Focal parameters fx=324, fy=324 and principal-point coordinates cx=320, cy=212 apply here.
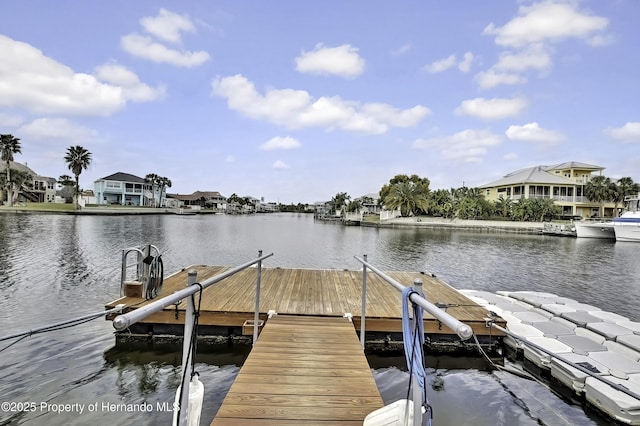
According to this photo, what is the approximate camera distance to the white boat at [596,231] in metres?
37.0

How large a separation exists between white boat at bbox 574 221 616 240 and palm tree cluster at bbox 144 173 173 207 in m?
80.3

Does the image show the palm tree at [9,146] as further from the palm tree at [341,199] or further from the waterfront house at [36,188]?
the palm tree at [341,199]

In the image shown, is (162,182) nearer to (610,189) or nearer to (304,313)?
(304,313)

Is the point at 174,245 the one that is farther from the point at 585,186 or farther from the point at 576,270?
the point at 585,186

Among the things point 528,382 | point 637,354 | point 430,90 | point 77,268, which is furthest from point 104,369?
point 430,90

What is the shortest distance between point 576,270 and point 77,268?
22.9m

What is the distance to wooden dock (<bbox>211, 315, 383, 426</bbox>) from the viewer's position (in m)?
A: 2.70

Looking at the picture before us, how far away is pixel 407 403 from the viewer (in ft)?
5.96

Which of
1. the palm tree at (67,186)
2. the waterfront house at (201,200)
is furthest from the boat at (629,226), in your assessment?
the waterfront house at (201,200)

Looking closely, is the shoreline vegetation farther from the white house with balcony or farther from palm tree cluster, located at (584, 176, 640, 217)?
palm tree cluster, located at (584, 176, 640, 217)

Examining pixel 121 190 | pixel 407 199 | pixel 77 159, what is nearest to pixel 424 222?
pixel 407 199

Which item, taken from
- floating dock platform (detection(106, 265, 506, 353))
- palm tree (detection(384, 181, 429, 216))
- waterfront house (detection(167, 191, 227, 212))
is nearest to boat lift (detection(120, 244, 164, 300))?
floating dock platform (detection(106, 265, 506, 353))

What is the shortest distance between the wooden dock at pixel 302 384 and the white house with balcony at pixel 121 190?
79.0 m

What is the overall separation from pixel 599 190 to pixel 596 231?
917 inches
